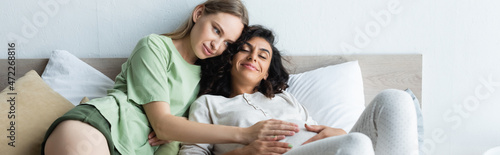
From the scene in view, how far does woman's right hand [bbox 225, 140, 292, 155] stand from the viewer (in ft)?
3.92

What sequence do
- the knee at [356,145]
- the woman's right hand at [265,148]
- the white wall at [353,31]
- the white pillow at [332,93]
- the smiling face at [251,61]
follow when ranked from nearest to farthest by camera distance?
the knee at [356,145] < the woman's right hand at [265,148] < the smiling face at [251,61] < the white pillow at [332,93] < the white wall at [353,31]

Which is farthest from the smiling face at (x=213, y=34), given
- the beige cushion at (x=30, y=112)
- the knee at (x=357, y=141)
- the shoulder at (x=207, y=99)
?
the knee at (x=357, y=141)

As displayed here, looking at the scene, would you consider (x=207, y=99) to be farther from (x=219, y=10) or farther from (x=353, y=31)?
(x=353, y=31)

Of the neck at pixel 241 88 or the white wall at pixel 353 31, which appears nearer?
the neck at pixel 241 88

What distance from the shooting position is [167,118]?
50.5 inches

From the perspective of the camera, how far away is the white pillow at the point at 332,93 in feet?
5.21

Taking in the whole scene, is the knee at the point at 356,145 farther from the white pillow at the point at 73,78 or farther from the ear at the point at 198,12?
the white pillow at the point at 73,78

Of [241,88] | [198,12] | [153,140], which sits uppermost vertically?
[198,12]

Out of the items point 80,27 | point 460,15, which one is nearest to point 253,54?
point 80,27

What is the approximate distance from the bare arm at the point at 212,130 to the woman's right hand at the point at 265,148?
0.03 m

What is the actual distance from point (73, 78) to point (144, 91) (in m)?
0.48

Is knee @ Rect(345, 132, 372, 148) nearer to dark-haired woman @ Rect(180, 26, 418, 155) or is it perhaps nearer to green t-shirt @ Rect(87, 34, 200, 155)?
dark-haired woman @ Rect(180, 26, 418, 155)

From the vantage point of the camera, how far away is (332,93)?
5.41 feet

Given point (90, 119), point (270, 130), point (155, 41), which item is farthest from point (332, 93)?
point (90, 119)
